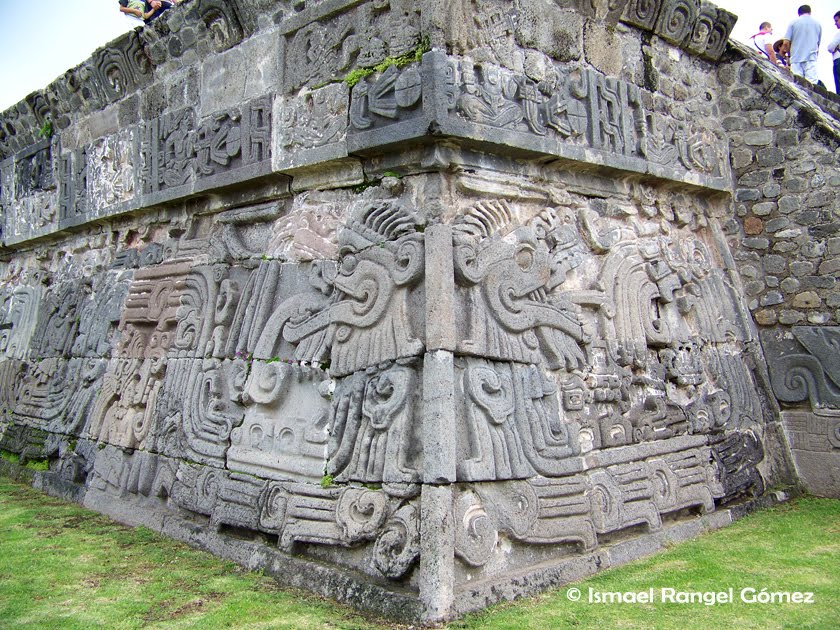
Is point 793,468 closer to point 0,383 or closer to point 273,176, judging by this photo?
point 273,176

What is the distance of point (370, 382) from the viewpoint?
12.1 ft

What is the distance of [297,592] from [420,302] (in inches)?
62.1

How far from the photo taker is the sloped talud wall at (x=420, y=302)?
352 cm

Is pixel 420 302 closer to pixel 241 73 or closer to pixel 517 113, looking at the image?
pixel 517 113

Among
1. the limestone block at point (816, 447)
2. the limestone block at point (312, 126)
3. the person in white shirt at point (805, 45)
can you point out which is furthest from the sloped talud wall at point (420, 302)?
the person in white shirt at point (805, 45)

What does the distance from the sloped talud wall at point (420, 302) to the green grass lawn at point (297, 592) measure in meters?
0.16

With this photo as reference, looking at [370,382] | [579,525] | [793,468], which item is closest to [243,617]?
[370,382]

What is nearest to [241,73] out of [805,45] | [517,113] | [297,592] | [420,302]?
[517,113]

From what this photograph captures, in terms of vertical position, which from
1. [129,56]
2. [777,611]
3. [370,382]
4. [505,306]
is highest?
[129,56]

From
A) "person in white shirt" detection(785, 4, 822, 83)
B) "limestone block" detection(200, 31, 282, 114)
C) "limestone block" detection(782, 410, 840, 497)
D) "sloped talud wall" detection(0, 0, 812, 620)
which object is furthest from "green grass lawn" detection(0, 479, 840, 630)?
"person in white shirt" detection(785, 4, 822, 83)

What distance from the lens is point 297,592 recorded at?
11.5 feet

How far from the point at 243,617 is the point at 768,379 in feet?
13.9

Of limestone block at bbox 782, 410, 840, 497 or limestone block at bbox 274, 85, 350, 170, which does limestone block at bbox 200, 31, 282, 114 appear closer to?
limestone block at bbox 274, 85, 350, 170

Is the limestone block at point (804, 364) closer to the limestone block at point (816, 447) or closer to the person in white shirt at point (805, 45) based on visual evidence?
the limestone block at point (816, 447)
